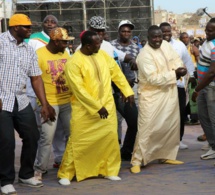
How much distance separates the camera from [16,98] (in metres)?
6.19

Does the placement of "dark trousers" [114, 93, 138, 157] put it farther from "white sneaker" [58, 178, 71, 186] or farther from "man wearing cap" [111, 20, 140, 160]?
"white sneaker" [58, 178, 71, 186]

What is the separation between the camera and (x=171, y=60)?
24.5 ft

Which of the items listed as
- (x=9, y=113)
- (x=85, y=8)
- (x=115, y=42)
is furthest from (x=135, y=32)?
(x=9, y=113)

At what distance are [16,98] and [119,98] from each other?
1975mm

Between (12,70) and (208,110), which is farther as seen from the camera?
(208,110)

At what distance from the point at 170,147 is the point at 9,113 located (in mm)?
2377

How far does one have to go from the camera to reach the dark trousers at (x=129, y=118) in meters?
7.75

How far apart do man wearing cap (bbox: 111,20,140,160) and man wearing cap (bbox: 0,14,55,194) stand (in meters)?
1.52

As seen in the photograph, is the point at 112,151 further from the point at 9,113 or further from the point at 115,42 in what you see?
the point at 115,42

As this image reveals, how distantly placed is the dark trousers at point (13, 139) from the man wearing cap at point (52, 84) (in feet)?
1.58

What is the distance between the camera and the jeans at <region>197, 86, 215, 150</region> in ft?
25.4

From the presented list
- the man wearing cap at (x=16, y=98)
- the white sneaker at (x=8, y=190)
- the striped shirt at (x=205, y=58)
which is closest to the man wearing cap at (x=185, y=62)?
the striped shirt at (x=205, y=58)

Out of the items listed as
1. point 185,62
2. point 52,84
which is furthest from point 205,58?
point 52,84

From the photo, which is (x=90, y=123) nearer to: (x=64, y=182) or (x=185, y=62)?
(x=64, y=182)
